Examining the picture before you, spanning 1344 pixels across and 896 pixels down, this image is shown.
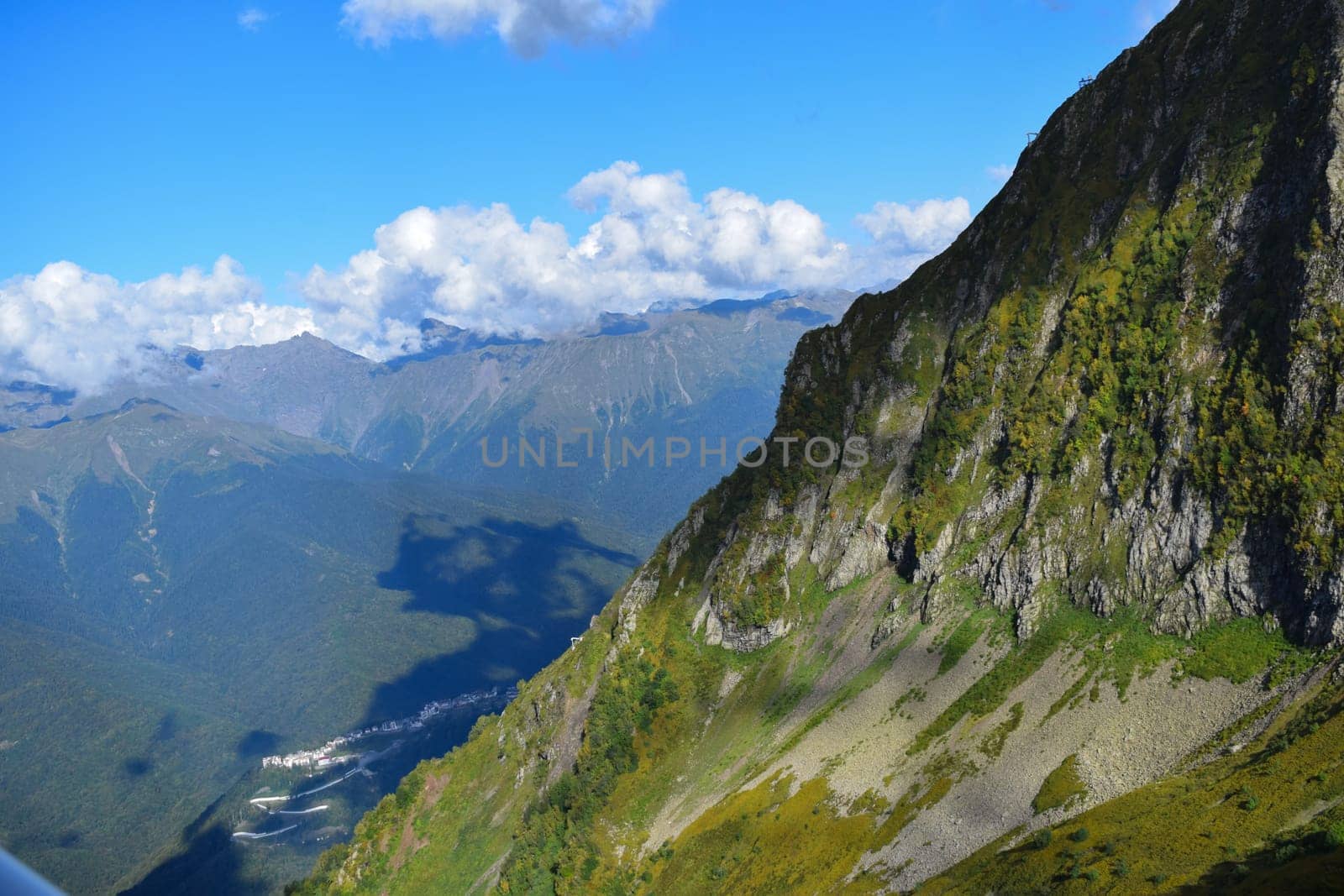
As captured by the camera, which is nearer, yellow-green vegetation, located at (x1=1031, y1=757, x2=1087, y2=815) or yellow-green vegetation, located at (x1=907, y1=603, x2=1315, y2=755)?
yellow-green vegetation, located at (x1=1031, y1=757, x2=1087, y2=815)

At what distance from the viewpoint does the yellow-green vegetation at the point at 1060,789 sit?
8106cm

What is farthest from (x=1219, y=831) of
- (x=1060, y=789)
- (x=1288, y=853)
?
(x=1060, y=789)

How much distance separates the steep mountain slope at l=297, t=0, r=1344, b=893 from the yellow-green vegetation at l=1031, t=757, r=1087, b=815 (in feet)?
1.21

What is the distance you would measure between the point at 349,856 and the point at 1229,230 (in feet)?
621

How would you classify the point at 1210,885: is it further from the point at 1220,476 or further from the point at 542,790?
the point at 542,790

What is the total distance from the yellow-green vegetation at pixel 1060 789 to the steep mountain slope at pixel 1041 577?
0.37 m

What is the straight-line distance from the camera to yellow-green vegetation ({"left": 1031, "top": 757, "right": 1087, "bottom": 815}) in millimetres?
81062

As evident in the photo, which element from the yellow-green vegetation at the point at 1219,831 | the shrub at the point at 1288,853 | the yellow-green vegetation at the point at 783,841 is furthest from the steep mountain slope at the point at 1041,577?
the shrub at the point at 1288,853

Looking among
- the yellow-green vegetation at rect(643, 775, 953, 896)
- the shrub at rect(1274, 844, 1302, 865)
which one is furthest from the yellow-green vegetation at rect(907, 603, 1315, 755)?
the shrub at rect(1274, 844, 1302, 865)

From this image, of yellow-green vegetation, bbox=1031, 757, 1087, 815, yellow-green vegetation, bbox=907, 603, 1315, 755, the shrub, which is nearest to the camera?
the shrub

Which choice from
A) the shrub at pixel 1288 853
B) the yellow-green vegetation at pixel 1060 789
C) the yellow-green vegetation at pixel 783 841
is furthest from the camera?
the yellow-green vegetation at pixel 783 841

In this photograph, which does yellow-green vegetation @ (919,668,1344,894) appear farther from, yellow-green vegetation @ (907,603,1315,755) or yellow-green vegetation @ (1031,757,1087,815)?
yellow-green vegetation @ (907,603,1315,755)

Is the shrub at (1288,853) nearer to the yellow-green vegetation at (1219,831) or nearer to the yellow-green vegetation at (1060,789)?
the yellow-green vegetation at (1219,831)

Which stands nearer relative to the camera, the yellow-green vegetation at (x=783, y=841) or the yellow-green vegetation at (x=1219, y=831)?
the yellow-green vegetation at (x=1219, y=831)
